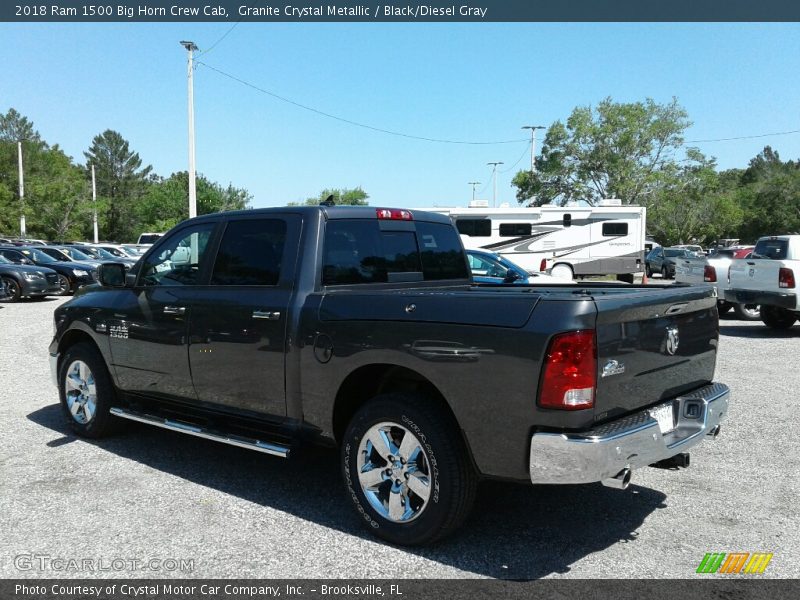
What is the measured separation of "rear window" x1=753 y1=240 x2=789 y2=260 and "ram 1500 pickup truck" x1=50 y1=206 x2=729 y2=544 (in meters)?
9.49

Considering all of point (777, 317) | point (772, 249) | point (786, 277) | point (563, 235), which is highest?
point (563, 235)

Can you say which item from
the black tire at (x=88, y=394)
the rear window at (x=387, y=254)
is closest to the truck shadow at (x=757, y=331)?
the rear window at (x=387, y=254)

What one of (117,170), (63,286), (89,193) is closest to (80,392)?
(63,286)

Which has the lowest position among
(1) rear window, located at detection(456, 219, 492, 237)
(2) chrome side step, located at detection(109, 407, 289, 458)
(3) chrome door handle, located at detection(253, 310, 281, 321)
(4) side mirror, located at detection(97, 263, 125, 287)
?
(2) chrome side step, located at detection(109, 407, 289, 458)

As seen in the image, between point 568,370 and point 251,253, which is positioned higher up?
point 251,253

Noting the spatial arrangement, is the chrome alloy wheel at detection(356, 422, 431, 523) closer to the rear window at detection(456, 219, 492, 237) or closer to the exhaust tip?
the exhaust tip

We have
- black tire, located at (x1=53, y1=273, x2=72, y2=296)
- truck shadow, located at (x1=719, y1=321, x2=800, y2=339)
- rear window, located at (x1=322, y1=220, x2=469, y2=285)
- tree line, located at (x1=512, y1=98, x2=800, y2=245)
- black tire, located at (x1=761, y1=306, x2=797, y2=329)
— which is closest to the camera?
rear window, located at (x1=322, y1=220, x2=469, y2=285)

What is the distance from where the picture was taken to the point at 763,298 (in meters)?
13.0

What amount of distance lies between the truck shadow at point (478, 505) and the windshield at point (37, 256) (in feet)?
61.3

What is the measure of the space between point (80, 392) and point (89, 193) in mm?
65712

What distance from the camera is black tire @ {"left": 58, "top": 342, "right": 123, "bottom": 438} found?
227 inches

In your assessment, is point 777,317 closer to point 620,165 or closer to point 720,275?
point 720,275

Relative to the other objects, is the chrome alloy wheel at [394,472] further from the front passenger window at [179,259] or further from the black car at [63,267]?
the black car at [63,267]

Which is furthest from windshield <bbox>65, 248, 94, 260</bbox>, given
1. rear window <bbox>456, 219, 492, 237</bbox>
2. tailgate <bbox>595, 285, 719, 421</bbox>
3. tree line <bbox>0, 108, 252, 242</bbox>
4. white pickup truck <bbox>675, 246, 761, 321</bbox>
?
tree line <bbox>0, 108, 252, 242</bbox>
